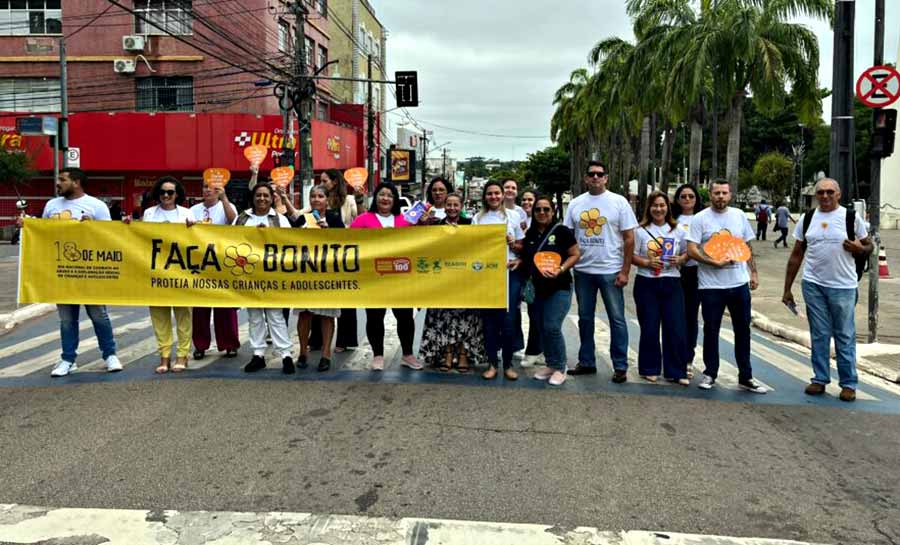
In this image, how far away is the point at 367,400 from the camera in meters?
6.34

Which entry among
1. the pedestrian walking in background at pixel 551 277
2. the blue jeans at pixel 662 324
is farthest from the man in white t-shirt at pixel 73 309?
the blue jeans at pixel 662 324

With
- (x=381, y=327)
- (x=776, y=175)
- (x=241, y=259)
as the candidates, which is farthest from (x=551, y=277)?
(x=776, y=175)

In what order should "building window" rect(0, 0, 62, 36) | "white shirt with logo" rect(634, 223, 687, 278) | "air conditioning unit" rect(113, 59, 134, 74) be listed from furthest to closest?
1. "building window" rect(0, 0, 62, 36)
2. "air conditioning unit" rect(113, 59, 134, 74)
3. "white shirt with logo" rect(634, 223, 687, 278)

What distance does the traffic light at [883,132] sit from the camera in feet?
31.4

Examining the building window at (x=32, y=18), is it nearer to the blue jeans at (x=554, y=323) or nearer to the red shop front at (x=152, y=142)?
the red shop front at (x=152, y=142)

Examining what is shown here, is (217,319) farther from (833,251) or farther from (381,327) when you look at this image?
(833,251)

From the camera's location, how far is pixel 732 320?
268 inches

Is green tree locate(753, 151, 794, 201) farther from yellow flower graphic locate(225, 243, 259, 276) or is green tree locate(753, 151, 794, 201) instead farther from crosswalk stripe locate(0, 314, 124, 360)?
yellow flower graphic locate(225, 243, 259, 276)

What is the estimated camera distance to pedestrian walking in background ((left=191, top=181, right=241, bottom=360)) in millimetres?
7949

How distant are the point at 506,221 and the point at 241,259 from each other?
8.55 feet

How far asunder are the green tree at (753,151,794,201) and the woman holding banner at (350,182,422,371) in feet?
235

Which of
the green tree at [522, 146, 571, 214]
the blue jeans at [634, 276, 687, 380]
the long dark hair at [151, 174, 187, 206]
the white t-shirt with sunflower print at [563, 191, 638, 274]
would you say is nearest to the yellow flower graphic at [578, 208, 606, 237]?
the white t-shirt with sunflower print at [563, 191, 638, 274]

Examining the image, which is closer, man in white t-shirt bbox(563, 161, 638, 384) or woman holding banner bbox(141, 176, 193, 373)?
man in white t-shirt bbox(563, 161, 638, 384)

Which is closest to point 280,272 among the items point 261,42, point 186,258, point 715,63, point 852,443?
point 186,258
